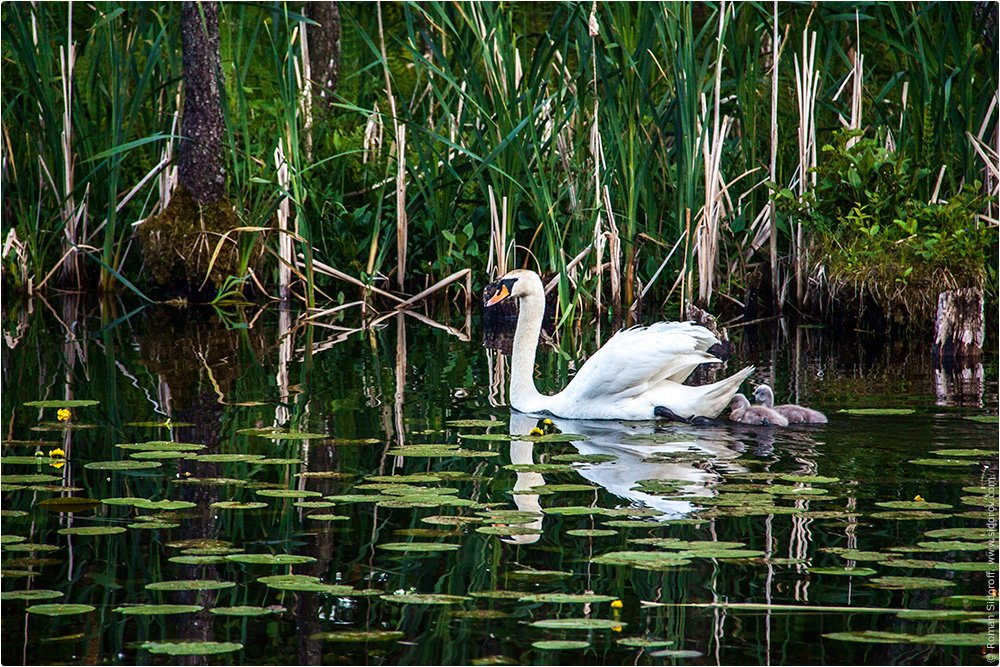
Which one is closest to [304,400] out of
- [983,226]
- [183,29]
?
[983,226]

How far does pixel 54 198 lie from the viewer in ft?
39.5

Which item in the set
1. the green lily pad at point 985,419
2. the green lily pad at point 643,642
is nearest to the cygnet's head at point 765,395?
the green lily pad at point 985,419

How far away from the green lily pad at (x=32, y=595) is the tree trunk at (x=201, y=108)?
26.7ft

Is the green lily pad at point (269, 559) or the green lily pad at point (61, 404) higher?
the green lily pad at point (61, 404)

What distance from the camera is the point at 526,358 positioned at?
7027 mm

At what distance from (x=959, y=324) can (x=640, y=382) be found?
11.6ft

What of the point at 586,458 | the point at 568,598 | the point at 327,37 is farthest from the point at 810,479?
the point at 327,37

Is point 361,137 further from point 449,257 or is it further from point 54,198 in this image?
point 54,198

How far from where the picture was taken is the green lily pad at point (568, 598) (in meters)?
3.54

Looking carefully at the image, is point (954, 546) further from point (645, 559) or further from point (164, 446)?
point (164, 446)

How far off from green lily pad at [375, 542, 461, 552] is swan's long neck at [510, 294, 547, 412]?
2.82m

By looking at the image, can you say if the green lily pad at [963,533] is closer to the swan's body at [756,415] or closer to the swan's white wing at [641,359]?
the swan's body at [756,415]

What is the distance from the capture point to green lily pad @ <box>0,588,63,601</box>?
3.56 m

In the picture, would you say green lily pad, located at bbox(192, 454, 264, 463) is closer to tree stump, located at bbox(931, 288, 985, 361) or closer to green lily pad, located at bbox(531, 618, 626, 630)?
green lily pad, located at bbox(531, 618, 626, 630)
